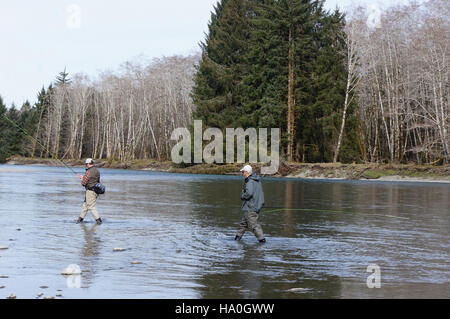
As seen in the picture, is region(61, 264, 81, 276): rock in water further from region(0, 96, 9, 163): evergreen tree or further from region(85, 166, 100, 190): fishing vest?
region(0, 96, 9, 163): evergreen tree

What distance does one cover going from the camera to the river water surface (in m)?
8.25

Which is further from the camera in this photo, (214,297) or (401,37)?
(401,37)

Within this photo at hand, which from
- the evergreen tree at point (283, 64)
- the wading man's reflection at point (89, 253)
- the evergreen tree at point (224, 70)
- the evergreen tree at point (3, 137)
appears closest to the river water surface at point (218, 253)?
the wading man's reflection at point (89, 253)

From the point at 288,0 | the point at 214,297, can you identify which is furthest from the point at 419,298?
the point at 288,0

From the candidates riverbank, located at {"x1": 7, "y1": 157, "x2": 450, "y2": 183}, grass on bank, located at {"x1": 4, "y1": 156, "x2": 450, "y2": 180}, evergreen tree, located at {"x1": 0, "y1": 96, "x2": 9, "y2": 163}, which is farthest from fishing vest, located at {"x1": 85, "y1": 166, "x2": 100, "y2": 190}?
evergreen tree, located at {"x1": 0, "y1": 96, "x2": 9, "y2": 163}

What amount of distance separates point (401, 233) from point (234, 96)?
46392mm

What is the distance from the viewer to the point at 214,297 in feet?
25.5

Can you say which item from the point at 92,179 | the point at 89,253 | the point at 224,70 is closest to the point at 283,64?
the point at 224,70

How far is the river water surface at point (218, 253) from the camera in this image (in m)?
8.25

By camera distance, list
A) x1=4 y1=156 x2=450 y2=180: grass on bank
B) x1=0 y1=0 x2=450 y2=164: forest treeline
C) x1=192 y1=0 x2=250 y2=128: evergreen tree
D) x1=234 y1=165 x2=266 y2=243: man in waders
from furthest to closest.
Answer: x1=192 y1=0 x2=250 y2=128: evergreen tree
x1=0 y1=0 x2=450 y2=164: forest treeline
x1=4 y1=156 x2=450 y2=180: grass on bank
x1=234 y1=165 x2=266 y2=243: man in waders

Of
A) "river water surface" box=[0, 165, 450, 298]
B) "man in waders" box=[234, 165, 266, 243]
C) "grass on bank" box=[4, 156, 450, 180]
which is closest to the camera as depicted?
"river water surface" box=[0, 165, 450, 298]

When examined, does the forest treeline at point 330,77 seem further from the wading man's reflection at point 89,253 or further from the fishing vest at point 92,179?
the wading man's reflection at point 89,253
